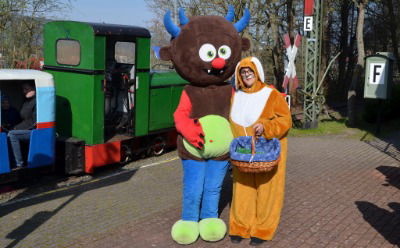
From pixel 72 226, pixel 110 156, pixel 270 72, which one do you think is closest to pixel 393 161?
pixel 110 156

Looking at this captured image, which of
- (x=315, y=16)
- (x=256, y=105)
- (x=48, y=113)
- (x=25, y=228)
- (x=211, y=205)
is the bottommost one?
(x=25, y=228)

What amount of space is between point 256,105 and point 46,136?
4.31 metres

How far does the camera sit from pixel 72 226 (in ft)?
20.1

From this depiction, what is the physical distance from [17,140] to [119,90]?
Result: 2631 mm

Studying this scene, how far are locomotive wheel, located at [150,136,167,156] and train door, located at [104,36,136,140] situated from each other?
1.00 meters

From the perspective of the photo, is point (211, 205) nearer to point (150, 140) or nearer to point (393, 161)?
point (150, 140)

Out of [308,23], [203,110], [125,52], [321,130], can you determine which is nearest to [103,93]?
[125,52]

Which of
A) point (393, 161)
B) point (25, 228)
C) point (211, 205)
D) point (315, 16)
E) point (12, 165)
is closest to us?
point (211, 205)

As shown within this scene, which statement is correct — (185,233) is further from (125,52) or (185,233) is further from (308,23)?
(308,23)

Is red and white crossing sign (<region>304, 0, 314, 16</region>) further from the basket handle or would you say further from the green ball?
the basket handle

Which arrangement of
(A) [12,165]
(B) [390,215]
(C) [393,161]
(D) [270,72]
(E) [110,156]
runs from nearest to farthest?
(B) [390,215] → (A) [12,165] → (E) [110,156] → (C) [393,161] → (D) [270,72]

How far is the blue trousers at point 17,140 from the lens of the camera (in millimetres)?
7631

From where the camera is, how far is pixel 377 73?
508 inches

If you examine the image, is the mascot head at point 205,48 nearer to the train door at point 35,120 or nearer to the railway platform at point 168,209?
the railway platform at point 168,209
